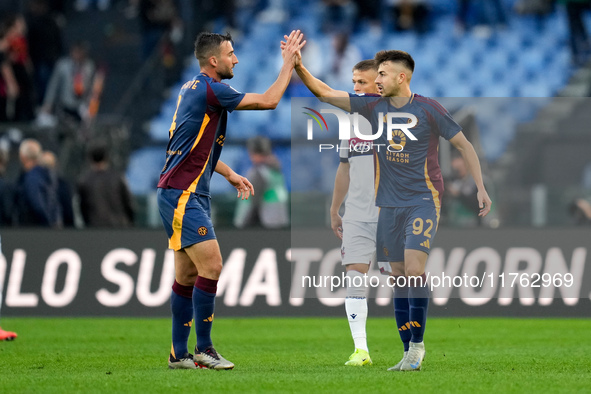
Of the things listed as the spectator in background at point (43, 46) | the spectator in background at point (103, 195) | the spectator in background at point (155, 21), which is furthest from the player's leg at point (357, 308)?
the spectator in background at point (43, 46)

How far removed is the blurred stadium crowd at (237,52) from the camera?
1534 centimetres

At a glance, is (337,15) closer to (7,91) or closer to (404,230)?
(7,91)

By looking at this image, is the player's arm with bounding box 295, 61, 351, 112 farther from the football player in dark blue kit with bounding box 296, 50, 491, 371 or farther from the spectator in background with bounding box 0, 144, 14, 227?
the spectator in background with bounding box 0, 144, 14, 227

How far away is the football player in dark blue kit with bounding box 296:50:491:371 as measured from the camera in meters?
6.95

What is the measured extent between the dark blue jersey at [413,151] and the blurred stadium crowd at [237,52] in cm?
731

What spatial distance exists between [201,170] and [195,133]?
254 millimetres

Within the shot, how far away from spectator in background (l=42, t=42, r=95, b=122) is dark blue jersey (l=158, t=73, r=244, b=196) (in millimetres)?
11007

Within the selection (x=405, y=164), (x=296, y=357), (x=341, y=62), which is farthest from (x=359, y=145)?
(x=341, y=62)

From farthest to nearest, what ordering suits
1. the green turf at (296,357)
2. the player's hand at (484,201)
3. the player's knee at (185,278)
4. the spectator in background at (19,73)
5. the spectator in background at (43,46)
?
the spectator in background at (43,46)
the spectator in background at (19,73)
the player's knee at (185,278)
the player's hand at (484,201)
the green turf at (296,357)

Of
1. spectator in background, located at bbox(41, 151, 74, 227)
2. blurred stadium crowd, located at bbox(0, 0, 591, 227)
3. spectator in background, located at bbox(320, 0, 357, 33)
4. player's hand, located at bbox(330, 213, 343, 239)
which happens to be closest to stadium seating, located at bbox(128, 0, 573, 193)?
blurred stadium crowd, located at bbox(0, 0, 591, 227)

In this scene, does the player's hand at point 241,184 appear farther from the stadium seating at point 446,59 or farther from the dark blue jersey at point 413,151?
the stadium seating at point 446,59

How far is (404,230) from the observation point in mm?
7086

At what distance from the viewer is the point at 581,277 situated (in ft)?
38.6

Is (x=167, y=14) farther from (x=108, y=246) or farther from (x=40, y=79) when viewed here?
(x=108, y=246)
